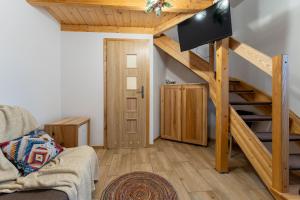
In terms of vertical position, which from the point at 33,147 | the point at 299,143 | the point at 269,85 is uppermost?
the point at 269,85

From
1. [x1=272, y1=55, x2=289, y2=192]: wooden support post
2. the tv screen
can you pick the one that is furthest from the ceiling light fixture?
[x1=272, y1=55, x2=289, y2=192]: wooden support post

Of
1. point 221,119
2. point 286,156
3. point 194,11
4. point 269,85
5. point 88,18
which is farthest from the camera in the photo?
point 88,18

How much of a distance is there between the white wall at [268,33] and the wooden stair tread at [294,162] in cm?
65

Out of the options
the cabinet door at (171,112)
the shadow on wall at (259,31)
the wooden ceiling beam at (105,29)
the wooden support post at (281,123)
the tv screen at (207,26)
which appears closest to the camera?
the wooden support post at (281,123)

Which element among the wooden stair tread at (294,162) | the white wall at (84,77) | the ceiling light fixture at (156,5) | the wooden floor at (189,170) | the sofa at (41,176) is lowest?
the wooden floor at (189,170)

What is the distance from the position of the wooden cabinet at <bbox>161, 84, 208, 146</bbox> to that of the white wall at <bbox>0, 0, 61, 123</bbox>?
2158 mm

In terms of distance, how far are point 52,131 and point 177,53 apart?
8.14ft

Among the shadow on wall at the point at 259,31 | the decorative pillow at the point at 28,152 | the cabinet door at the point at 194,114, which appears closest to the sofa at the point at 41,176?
the decorative pillow at the point at 28,152

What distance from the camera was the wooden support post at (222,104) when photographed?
2.36 metres

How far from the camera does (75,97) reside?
3.38 m

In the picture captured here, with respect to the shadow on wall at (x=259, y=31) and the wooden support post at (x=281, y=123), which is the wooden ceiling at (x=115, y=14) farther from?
the wooden support post at (x=281, y=123)

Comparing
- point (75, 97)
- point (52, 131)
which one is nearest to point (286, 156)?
point (52, 131)

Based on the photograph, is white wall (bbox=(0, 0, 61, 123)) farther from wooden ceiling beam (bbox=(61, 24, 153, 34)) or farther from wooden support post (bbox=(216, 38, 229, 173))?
wooden support post (bbox=(216, 38, 229, 173))

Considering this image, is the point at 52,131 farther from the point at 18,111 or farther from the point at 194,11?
the point at 194,11
